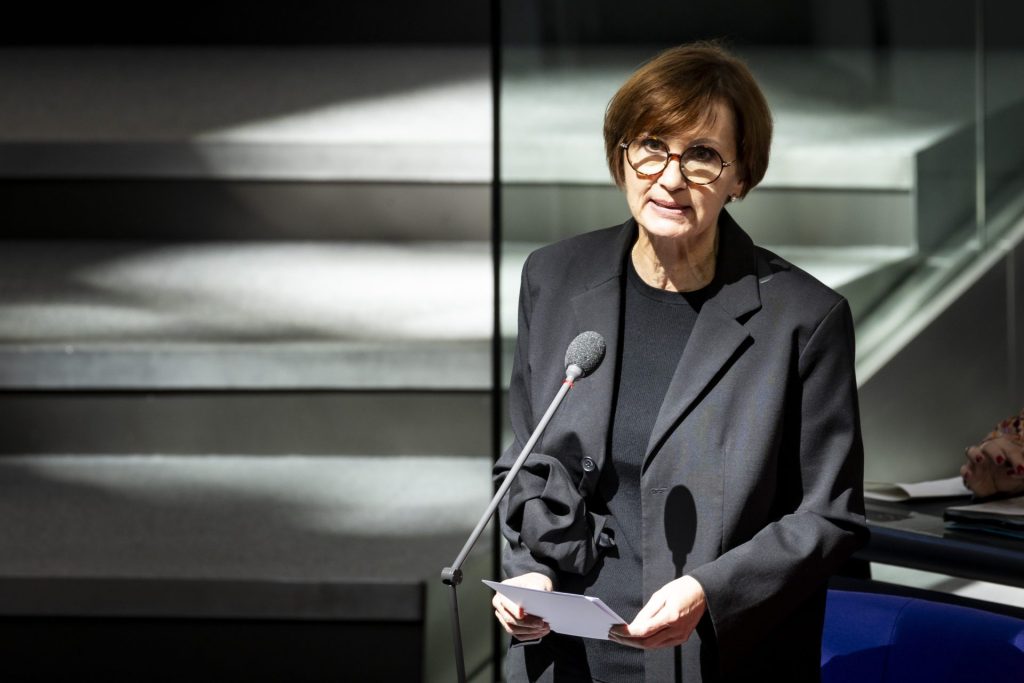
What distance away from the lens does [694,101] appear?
39.0 inches

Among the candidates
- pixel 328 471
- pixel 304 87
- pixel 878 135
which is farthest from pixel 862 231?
pixel 304 87

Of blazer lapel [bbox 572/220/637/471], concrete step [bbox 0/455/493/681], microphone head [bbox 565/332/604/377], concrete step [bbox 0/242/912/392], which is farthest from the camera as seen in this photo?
concrete step [bbox 0/242/912/392]

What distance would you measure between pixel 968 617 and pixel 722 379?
1.32 feet

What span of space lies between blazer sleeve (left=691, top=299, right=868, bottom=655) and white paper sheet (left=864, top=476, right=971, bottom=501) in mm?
569

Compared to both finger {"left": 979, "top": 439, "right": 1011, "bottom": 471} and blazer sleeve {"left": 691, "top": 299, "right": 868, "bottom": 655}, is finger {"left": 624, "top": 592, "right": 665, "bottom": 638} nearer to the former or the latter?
blazer sleeve {"left": 691, "top": 299, "right": 868, "bottom": 655}

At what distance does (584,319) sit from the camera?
106 cm

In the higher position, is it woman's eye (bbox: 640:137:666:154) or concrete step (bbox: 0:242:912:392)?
woman's eye (bbox: 640:137:666:154)

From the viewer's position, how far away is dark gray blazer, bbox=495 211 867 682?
951 millimetres

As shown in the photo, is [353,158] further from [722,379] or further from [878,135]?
[722,379]

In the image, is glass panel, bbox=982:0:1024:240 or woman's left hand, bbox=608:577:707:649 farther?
glass panel, bbox=982:0:1024:240

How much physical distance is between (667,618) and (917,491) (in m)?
0.74

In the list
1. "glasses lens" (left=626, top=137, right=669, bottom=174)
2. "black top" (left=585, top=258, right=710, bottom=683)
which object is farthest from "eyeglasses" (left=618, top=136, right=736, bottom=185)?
"black top" (left=585, top=258, right=710, bottom=683)

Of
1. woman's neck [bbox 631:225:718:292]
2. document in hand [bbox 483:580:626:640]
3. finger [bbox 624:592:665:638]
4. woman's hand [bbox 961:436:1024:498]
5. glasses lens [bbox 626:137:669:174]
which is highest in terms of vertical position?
glasses lens [bbox 626:137:669:174]

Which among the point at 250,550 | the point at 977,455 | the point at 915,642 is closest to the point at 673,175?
the point at 915,642
